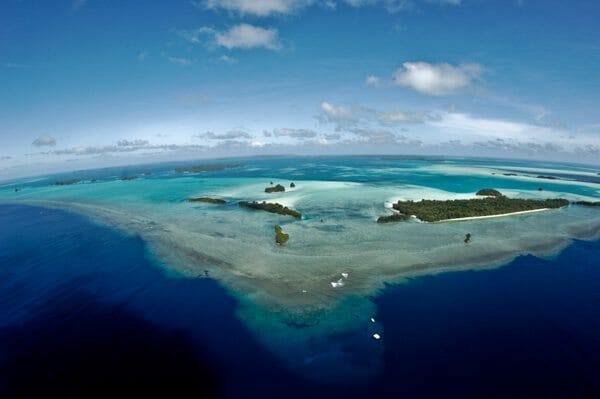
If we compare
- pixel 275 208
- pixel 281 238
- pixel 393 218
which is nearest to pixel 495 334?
pixel 281 238

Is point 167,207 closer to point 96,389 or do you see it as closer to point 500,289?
point 96,389

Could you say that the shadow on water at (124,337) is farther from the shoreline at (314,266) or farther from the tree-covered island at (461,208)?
the tree-covered island at (461,208)

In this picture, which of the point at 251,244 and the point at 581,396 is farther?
the point at 251,244

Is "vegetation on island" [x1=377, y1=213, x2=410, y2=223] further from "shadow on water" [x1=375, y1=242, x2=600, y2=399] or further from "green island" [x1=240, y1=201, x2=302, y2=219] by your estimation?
"shadow on water" [x1=375, y1=242, x2=600, y2=399]

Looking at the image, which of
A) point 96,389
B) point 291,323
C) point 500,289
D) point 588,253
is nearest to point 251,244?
point 291,323

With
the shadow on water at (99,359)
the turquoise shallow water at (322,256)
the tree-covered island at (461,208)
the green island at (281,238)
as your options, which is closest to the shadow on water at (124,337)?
the shadow on water at (99,359)
